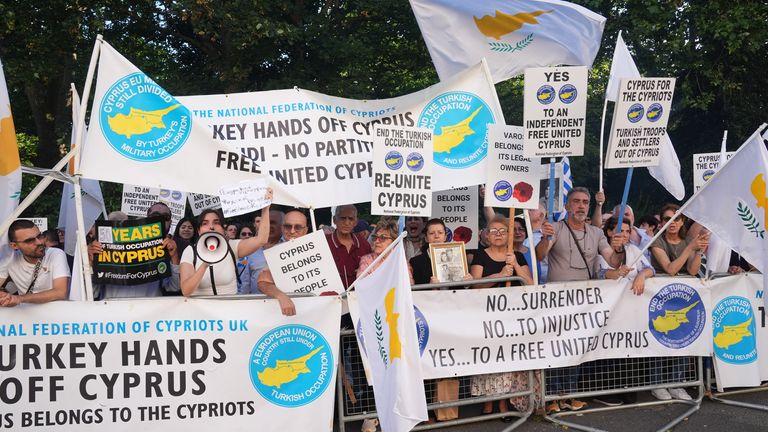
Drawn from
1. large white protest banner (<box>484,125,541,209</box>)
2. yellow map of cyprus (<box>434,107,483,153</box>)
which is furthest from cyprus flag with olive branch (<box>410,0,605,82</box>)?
large white protest banner (<box>484,125,541,209</box>)

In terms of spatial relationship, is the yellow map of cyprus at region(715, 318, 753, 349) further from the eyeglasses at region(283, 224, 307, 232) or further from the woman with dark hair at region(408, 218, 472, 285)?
the eyeglasses at region(283, 224, 307, 232)

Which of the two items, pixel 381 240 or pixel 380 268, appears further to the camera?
pixel 381 240

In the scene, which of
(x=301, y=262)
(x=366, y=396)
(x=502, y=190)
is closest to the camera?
(x=301, y=262)

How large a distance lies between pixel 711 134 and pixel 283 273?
57.0ft

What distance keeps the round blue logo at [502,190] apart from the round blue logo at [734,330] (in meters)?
2.51

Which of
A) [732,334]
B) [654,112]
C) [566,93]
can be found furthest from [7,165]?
[732,334]

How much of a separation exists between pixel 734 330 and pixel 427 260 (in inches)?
130

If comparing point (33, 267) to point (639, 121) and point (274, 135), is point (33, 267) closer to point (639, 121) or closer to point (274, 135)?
point (274, 135)

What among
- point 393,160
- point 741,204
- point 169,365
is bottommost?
point 169,365

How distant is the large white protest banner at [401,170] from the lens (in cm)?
688

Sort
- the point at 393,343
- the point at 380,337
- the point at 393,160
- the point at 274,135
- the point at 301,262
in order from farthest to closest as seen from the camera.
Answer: the point at 274,135 → the point at 393,160 → the point at 301,262 → the point at 380,337 → the point at 393,343

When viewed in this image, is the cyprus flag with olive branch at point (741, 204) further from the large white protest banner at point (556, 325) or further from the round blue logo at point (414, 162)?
the round blue logo at point (414, 162)

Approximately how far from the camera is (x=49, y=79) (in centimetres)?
1905

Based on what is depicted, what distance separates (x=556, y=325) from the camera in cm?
743
